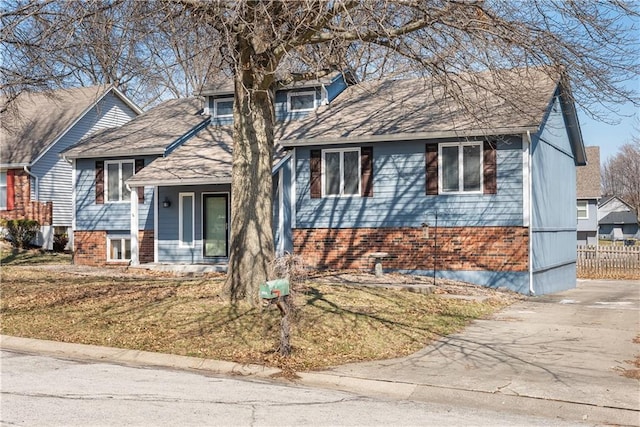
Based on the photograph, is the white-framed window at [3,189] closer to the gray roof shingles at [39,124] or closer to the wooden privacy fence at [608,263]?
the gray roof shingles at [39,124]

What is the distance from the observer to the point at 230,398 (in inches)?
263

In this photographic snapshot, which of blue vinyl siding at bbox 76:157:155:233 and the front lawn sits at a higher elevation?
blue vinyl siding at bbox 76:157:155:233

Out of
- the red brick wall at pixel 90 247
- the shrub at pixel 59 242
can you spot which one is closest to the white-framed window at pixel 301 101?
the red brick wall at pixel 90 247

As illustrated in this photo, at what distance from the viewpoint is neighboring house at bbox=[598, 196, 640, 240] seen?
78.0 metres

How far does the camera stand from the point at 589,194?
44.7 meters

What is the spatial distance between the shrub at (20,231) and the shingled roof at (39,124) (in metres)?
2.64

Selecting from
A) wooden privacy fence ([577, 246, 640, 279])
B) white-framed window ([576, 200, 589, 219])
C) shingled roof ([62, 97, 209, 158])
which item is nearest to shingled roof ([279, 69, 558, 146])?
shingled roof ([62, 97, 209, 158])

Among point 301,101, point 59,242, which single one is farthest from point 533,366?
point 59,242

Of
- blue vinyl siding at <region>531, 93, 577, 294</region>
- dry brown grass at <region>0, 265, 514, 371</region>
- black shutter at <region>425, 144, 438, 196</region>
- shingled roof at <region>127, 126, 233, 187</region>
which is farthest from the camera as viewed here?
shingled roof at <region>127, 126, 233, 187</region>

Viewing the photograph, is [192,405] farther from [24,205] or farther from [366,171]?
[24,205]

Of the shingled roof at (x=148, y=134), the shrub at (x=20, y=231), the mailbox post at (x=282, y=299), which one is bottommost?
the mailbox post at (x=282, y=299)

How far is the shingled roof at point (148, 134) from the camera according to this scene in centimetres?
2169

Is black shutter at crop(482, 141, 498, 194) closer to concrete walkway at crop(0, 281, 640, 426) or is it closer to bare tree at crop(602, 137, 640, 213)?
concrete walkway at crop(0, 281, 640, 426)

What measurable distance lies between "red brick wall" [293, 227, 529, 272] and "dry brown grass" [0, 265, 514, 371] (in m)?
2.82
